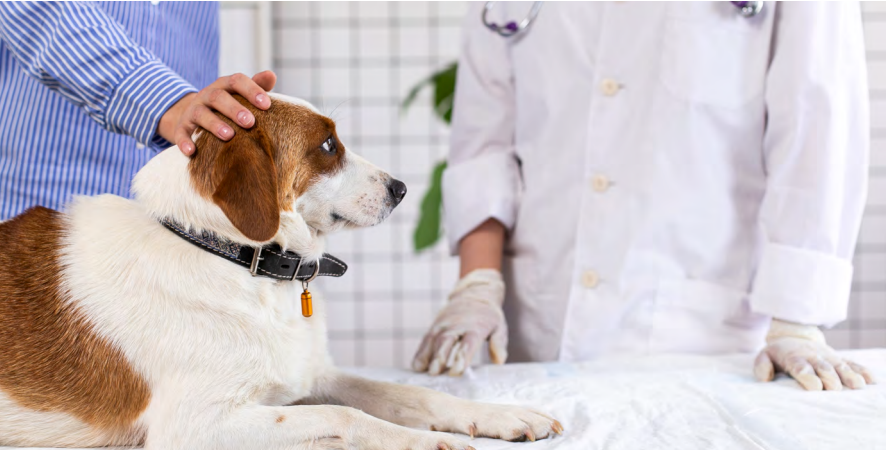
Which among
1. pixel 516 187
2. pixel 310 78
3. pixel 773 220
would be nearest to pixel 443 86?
pixel 310 78

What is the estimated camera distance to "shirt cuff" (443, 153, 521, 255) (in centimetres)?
145

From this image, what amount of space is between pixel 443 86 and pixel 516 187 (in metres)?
0.87

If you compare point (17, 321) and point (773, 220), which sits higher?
point (773, 220)

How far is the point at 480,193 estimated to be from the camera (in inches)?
57.4

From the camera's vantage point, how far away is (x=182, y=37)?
49.8 inches

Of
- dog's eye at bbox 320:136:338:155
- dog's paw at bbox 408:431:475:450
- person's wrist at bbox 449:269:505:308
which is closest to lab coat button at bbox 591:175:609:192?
person's wrist at bbox 449:269:505:308

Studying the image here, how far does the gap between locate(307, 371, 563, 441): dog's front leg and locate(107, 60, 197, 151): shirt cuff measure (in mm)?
422

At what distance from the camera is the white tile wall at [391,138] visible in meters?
2.68

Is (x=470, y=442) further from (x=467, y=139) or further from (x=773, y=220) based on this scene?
(x=467, y=139)

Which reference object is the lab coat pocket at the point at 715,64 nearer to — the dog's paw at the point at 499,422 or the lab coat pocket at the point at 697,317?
the lab coat pocket at the point at 697,317

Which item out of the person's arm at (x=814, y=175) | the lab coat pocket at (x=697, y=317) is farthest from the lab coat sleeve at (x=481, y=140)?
the person's arm at (x=814, y=175)

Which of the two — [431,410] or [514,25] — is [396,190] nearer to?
[431,410]

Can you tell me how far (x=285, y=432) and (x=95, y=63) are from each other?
0.58 m

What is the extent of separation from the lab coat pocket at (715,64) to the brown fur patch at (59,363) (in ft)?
3.22
